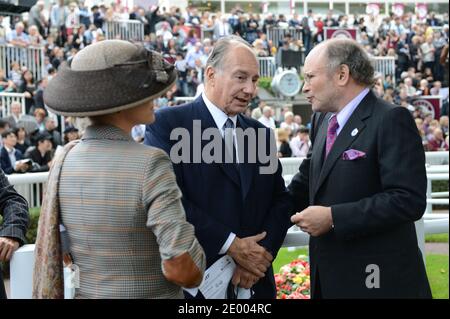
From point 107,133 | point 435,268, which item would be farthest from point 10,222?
point 435,268

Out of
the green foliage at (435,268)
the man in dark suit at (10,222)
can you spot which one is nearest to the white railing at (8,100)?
the green foliage at (435,268)

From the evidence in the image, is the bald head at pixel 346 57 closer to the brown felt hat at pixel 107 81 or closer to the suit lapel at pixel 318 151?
the suit lapel at pixel 318 151

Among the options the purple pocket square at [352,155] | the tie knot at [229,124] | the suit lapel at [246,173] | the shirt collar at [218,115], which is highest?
the shirt collar at [218,115]

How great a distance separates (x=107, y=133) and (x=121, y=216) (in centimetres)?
26

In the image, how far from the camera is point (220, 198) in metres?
2.64

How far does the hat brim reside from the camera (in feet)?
6.72

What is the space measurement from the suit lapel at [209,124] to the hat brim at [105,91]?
611mm

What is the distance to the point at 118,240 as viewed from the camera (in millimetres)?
2027

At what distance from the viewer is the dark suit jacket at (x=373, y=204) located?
251cm

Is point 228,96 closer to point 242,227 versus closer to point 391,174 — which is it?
point 242,227

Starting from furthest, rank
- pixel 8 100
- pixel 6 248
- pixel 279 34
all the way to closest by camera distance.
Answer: pixel 279 34, pixel 8 100, pixel 6 248

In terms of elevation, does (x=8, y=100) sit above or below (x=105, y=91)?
below

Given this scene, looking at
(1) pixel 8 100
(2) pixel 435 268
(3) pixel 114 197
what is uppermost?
(3) pixel 114 197

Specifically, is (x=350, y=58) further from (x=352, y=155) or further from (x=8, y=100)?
(x=8, y=100)
